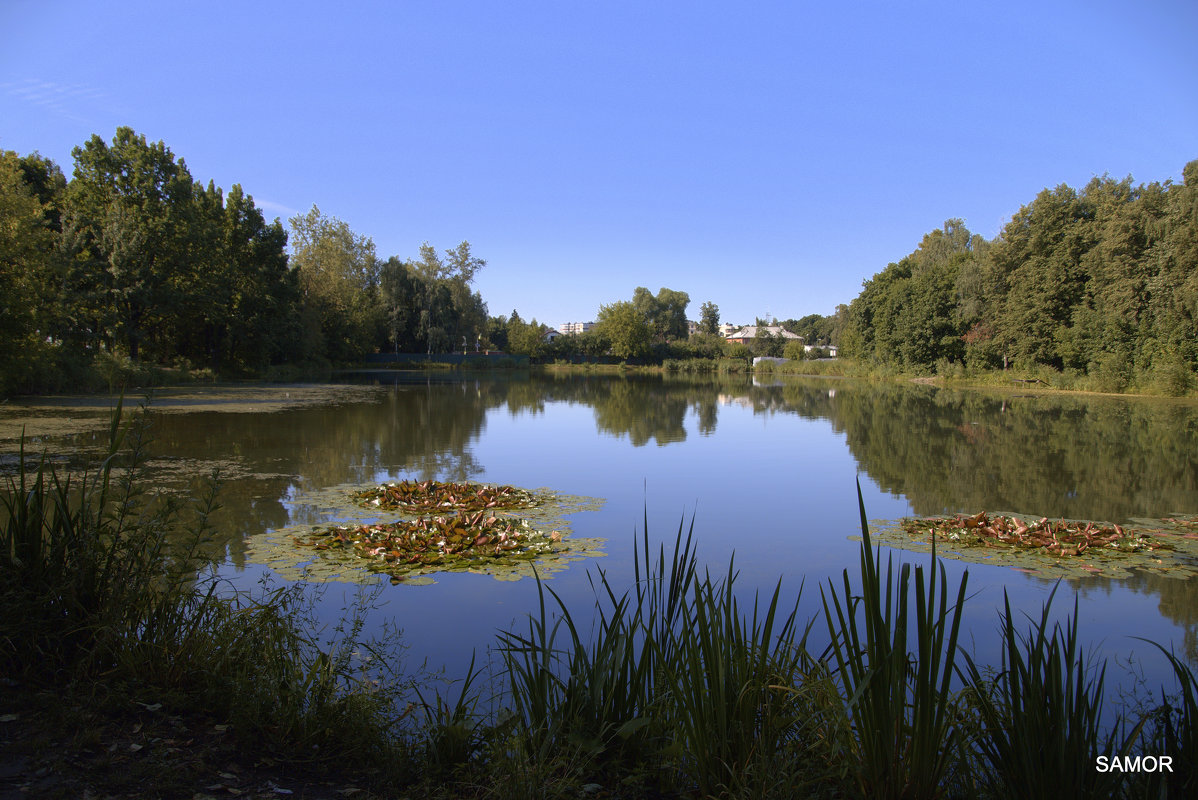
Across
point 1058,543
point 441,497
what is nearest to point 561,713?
point 441,497

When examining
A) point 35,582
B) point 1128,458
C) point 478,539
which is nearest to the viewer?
point 35,582

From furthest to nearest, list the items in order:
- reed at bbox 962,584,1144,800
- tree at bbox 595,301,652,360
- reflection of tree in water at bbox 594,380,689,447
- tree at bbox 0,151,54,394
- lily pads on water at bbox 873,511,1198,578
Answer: tree at bbox 595,301,652,360 → reflection of tree in water at bbox 594,380,689,447 → tree at bbox 0,151,54,394 → lily pads on water at bbox 873,511,1198,578 → reed at bbox 962,584,1144,800

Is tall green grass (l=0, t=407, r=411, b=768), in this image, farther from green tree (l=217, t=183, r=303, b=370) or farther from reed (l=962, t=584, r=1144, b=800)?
green tree (l=217, t=183, r=303, b=370)

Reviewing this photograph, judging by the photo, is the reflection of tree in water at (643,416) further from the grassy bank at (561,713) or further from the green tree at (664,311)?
the green tree at (664,311)

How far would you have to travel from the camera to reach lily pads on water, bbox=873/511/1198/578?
22.2 ft

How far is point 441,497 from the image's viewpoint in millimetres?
8719

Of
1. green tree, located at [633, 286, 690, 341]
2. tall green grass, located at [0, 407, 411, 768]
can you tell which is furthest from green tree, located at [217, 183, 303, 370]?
green tree, located at [633, 286, 690, 341]

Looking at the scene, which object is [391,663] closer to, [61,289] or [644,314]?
[61,289]

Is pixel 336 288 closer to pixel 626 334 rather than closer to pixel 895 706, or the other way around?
pixel 626 334

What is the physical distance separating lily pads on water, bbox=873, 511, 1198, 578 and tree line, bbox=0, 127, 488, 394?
1932 cm

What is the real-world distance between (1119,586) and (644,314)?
9570 centimetres

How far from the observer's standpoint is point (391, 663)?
430cm

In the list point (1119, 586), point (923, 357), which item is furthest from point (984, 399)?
point (1119, 586)

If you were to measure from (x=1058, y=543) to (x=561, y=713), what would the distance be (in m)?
6.66
